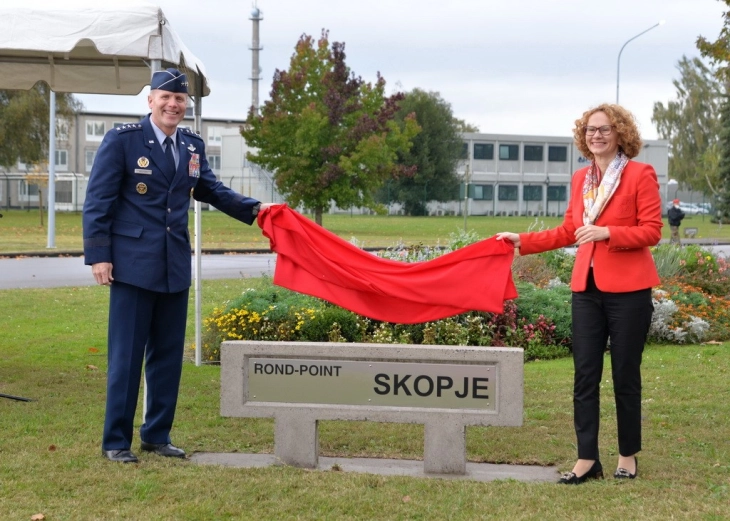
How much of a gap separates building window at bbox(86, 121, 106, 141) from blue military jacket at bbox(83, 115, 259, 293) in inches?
3280

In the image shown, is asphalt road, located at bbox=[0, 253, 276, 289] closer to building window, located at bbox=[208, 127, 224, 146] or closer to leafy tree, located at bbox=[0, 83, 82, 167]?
leafy tree, located at bbox=[0, 83, 82, 167]

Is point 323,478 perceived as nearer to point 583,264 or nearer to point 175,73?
point 583,264

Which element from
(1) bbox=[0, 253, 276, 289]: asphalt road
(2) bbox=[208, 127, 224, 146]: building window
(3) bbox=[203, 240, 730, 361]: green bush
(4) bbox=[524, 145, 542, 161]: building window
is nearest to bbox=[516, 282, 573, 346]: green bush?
(3) bbox=[203, 240, 730, 361]: green bush

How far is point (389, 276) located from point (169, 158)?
61.3 inches

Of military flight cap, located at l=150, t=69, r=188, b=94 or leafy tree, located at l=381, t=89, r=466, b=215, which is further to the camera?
leafy tree, located at l=381, t=89, r=466, b=215

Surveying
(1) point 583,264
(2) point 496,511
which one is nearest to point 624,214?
(1) point 583,264

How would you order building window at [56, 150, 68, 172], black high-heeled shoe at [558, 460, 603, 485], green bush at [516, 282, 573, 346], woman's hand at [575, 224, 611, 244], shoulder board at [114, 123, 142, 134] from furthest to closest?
building window at [56, 150, 68, 172]
green bush at [516, 282, 573, 346]
shoulder board at [114, 123, 142, 134]
black high-heeled shoe at [558, 460, 603, 485]
woman's hand at [575, 224, 611, 244]

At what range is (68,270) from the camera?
22.4 meters

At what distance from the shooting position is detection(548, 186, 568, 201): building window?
8190 centimetres

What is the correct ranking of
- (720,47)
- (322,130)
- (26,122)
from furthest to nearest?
(26,122) → (322,130) → (720,47)

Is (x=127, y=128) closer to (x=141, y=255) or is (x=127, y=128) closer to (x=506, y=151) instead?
(x=141, y=255)

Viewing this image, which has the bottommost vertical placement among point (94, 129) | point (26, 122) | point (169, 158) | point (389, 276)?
point (389, 276)

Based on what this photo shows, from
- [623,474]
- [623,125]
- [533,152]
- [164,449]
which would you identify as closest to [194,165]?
[164,449]

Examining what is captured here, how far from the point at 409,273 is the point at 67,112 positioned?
5394 cm
